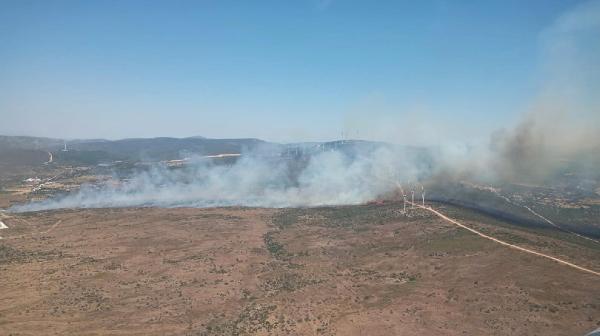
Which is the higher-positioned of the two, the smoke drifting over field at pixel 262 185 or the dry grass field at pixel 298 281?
the smoke drifting over field at pixel 262 185

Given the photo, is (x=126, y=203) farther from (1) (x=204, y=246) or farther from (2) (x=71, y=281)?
(2) (x=71, y=281)

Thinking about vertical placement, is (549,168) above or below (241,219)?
above

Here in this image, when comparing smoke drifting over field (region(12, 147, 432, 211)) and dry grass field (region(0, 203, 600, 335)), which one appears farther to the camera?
smoke drifting over field (region(12, 147, 432, 211))

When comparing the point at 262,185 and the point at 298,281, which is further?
the point at 262,185

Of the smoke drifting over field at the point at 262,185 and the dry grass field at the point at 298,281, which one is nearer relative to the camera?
the dry grass field at the point at 298,281

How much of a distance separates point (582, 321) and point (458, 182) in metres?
96.0

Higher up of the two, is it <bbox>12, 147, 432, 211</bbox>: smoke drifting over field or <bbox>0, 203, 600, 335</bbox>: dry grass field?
<bbox>12, 147, 432, 211</bbox>: smoke drifting over field

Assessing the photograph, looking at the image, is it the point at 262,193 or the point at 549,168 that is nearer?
the point at 262,193

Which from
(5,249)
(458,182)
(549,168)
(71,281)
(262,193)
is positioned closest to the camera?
(71,281)

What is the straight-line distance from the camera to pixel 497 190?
422 feet

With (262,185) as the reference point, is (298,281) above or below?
below

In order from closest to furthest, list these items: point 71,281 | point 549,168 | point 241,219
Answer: point 71,281, point 241,219, point 549,168

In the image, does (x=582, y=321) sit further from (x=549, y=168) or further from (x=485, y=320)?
(x=549, y=168)

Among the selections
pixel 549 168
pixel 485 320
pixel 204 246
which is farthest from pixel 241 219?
pixel 549 168
